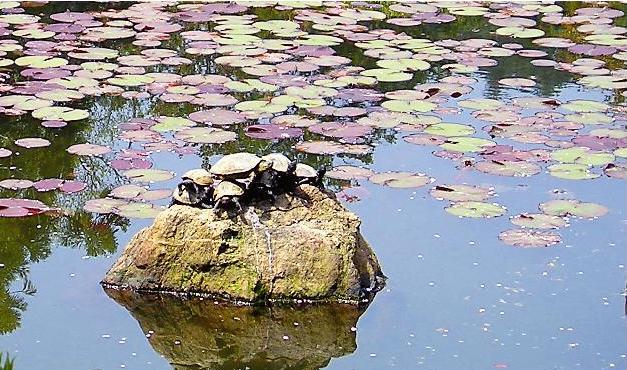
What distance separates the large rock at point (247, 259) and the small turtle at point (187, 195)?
57 millimetres

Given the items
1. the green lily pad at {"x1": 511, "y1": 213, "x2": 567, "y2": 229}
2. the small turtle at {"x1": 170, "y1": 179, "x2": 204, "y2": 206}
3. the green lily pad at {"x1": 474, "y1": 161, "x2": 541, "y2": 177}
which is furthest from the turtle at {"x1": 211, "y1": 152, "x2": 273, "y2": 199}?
the green lily pad at {"x1": 474, "y1": 161, "x2": 541, "y2": 177}

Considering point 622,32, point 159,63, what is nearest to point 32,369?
point 159,63

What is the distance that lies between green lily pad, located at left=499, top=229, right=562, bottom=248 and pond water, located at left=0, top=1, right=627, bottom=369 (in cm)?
1

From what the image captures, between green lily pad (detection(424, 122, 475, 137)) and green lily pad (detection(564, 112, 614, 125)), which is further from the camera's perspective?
green lily pad (detection(564, 112, 614, 125))

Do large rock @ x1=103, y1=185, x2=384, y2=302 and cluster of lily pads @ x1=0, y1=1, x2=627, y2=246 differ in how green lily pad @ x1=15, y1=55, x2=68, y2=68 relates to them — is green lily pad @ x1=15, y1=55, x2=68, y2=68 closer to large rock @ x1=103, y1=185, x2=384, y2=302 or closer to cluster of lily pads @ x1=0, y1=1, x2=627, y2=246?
cluster of lily pads @ x1=0, y1=1, x2=627, y2=246

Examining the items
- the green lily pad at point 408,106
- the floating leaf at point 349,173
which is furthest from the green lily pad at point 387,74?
the floating leaf at point 349,173

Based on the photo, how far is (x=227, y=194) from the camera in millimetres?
4652

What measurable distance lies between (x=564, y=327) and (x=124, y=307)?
1.83 metres

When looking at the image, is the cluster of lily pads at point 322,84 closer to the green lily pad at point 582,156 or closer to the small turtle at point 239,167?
the green lily pad at point 582,156

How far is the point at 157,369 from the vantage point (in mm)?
4074

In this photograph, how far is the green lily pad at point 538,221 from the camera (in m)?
5.24

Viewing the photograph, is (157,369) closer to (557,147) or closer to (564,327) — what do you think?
(564,327)

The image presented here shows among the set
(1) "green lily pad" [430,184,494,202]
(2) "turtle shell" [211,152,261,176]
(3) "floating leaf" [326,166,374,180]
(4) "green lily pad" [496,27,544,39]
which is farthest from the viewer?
(4) "green lily pad" [496,27,544,39]

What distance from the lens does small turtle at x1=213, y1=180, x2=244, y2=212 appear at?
15.3 ft
